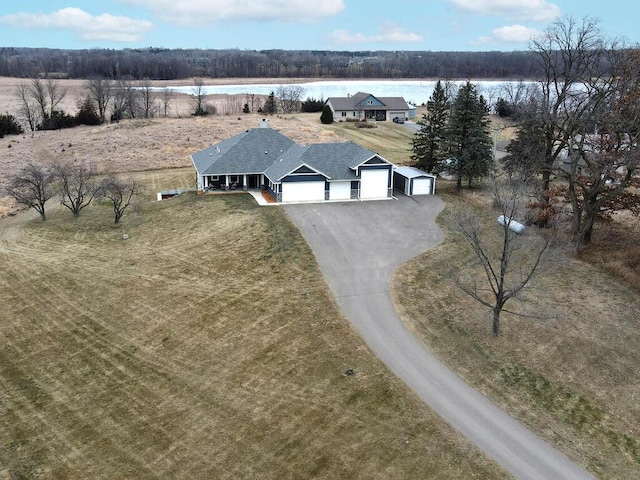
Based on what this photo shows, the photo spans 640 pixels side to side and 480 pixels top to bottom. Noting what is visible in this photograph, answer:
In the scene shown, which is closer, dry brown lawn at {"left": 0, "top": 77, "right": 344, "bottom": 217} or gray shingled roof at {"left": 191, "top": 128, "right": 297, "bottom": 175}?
gray shingled roof at {"left": 191, "top": 128, "right": 297, "bottom": 175}

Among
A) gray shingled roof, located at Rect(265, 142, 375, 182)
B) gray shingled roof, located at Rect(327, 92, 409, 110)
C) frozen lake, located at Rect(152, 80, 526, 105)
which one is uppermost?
frozen lake, located at Rect(152, 80, 526, 105)

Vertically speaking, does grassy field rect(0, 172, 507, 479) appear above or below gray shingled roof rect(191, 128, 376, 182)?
below

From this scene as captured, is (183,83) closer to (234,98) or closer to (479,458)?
(234,98)

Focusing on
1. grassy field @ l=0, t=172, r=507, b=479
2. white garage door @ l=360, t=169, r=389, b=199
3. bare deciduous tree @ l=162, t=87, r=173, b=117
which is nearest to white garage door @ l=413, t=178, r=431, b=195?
white garage door @ l=360, t=169, r=389, b=199

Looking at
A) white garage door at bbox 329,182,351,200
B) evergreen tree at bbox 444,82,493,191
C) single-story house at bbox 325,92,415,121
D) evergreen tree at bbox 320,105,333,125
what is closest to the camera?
white garage door at bbox 329,182,351,200

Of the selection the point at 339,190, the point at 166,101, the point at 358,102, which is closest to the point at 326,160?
the point at 339,190

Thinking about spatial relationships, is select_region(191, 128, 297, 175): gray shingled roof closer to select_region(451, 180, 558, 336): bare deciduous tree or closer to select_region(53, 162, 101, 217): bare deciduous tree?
select_region(53, 162, 101, 217): bare deciduous tree
